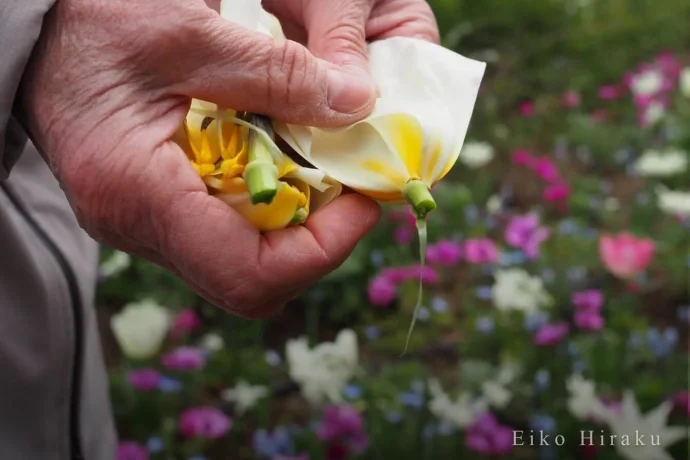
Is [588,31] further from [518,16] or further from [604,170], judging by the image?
[604,170]

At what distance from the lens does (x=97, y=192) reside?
1.68ft

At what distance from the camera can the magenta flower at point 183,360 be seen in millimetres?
1156

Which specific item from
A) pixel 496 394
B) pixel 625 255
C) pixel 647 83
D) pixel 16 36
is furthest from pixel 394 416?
pixel 647 83

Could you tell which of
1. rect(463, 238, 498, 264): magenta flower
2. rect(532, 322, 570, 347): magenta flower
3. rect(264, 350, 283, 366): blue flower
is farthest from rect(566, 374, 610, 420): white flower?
rect(264, 350, 283, 366): blue flower

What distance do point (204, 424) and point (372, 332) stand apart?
0.32 metres

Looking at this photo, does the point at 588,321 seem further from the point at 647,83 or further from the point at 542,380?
the point at 647,83

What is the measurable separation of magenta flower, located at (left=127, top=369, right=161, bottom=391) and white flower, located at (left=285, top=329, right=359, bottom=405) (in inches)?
8.0

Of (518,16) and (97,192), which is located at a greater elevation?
(97,192)

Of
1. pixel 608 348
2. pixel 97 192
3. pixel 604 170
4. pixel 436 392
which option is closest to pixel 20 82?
pixel 97 192

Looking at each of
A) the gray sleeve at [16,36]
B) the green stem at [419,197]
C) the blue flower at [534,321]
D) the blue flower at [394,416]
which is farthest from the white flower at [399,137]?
the blue flower at [534,321]

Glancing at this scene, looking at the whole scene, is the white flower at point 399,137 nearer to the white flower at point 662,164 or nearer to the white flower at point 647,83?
the white flower at point 662,164

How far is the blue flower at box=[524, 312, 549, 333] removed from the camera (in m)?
1.19

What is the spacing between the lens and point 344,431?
41.9 inches

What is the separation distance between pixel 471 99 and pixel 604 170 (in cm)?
118
